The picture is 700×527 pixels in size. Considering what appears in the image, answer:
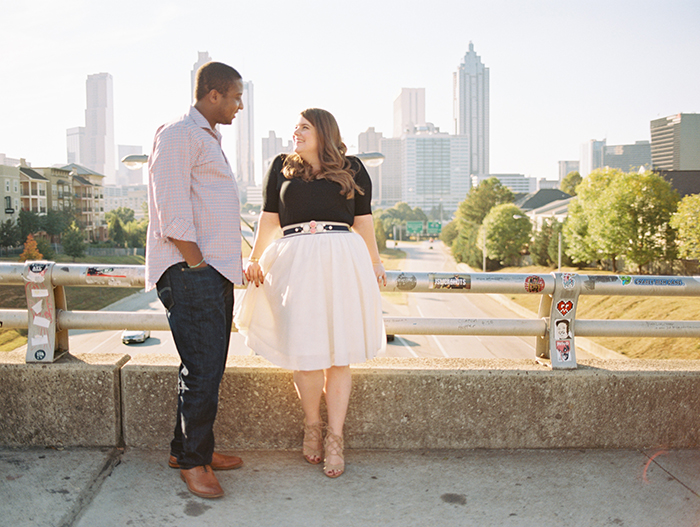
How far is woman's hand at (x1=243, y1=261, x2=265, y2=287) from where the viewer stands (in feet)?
9.66

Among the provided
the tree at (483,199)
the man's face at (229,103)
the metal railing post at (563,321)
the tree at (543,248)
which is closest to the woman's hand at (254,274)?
the man's face at (229,103)

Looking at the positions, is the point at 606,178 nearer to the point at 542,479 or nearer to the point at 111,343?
the point at 111,343

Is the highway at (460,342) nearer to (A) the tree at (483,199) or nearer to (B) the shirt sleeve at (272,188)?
(B) the shirt sleeve at (272,188)

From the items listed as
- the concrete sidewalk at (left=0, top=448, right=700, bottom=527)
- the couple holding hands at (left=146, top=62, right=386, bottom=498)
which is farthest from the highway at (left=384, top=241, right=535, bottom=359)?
the couple holding hands at (left=146, top=62, right=386, bottom=498)

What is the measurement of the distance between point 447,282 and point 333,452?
1080 mm

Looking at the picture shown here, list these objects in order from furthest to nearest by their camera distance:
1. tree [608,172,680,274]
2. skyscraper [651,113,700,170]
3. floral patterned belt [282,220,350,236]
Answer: skyscraper [651,113,700,170] → tree [608,172,680,274] → floral patterned belt [282,220,350,236]

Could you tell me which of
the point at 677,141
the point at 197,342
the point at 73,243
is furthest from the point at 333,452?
the point at 677,141

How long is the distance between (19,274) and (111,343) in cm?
3550

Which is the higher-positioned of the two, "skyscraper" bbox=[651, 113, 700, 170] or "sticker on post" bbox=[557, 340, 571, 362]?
"skyscraper" bbox=[651, 113, 700, 170]

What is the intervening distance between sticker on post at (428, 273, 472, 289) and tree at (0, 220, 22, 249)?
8655 cm

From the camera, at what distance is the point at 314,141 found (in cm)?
300

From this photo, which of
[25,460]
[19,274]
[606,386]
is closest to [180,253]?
[19,274]

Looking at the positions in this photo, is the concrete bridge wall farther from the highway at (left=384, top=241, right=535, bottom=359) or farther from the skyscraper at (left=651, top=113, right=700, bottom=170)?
the skyscraper at (left=651, top=113, right=700, bottom=170)

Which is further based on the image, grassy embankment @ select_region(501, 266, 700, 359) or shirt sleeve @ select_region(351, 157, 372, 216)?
grassy embankment @ select_region(501, 266, 700, 359)
